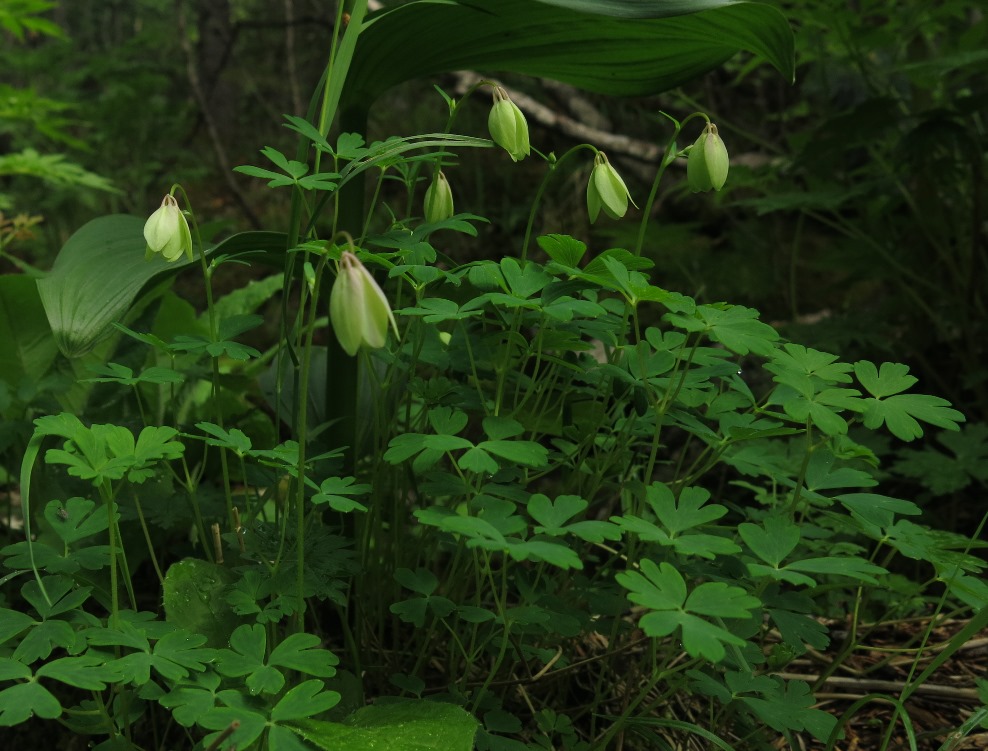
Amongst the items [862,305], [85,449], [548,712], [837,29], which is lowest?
[862,305]

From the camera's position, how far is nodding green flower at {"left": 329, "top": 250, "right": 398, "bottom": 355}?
2.66ft

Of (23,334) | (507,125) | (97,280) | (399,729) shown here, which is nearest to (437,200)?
(507,125)

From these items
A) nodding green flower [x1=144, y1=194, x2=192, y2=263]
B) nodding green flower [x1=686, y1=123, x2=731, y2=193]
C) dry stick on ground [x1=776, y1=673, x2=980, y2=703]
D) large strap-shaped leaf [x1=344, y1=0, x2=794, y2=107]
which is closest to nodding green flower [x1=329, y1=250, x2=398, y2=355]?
nodding green flower [x1=144, y1=194, x2=192, y2=263]

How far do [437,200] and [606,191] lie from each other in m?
0.26

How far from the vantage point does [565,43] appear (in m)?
1.46

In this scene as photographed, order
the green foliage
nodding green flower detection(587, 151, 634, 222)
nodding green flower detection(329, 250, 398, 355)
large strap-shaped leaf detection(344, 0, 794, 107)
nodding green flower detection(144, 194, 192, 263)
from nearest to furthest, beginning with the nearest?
nodding green flower detection(329, 250, 398, 355)
the green foliage
nodding green flower detection(144, 194, 192, 263)
nodding green flower detection(587, 151, 634, 222)
large strap-shaped leaf detection(344, 0, 794, 107)

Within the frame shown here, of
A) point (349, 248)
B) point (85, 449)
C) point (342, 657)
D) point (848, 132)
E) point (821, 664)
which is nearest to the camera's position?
point (349, 248)

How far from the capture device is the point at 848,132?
7.80 feet

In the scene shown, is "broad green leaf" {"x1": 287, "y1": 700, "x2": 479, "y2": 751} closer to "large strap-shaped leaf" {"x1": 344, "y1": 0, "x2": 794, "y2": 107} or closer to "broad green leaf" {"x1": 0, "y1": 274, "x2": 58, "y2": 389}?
"large strap-shaped leaf" {"x1": 344, "y1": 0, "x2": 794, "y2": 107}

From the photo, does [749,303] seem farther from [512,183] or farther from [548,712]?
[548,712]

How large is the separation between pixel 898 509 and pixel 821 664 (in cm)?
59

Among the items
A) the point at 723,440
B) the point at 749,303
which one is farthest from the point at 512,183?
the point at 723,440

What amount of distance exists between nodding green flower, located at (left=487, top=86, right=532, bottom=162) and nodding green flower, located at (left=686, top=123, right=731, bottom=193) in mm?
239

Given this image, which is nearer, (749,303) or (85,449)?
(85,449)
